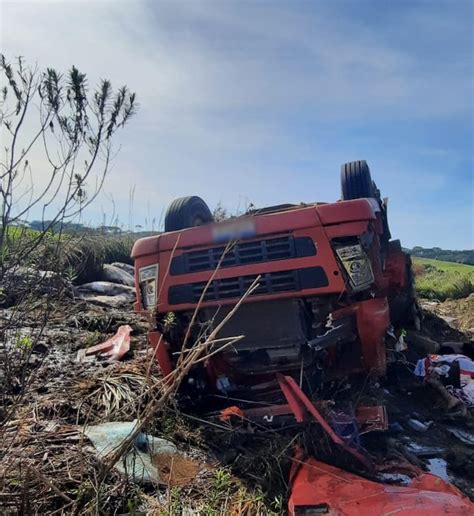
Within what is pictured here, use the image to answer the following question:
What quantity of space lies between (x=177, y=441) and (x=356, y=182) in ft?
7.89

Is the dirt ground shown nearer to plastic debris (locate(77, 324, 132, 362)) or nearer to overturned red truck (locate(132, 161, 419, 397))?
plastic debris (locate(77, 324, 132, 362))

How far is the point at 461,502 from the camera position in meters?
2.43

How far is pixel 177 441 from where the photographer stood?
3518mm

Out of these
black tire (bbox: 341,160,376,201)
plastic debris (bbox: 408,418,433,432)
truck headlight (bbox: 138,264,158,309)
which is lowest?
plastic debris (bbox: 408,418,433,432)

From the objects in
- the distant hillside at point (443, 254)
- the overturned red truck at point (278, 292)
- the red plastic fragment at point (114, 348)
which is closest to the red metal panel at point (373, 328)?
the overturned red truck at point (278, 292)

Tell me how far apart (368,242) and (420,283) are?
11.2 meters

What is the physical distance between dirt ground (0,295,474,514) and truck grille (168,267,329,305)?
2.62 feet

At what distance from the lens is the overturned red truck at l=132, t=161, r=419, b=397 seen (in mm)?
3471

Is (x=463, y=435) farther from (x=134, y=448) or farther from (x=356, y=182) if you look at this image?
(x=134, y=448)

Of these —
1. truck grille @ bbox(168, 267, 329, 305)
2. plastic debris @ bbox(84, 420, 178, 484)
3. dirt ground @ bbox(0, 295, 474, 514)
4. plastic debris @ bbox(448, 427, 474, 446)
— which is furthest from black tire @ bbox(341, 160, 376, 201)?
plastic debris @ bbox(84, 420, 178, 484)

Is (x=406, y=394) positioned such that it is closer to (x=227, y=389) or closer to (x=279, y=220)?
(x=227, y=389)

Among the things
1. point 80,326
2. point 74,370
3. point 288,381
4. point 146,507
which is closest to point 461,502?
point 288,381

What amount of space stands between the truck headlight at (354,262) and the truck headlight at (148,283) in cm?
A: 135

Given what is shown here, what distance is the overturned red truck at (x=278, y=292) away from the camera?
11.4 feet
